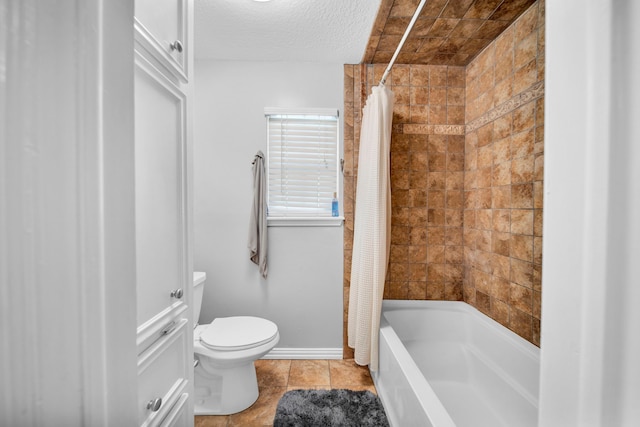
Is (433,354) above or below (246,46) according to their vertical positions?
below

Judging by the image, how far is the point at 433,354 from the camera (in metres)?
1.88

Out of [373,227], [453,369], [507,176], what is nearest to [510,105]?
[507,176]

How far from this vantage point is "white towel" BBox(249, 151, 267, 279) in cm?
203

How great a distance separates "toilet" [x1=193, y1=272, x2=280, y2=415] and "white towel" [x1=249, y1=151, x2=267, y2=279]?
0.43 m

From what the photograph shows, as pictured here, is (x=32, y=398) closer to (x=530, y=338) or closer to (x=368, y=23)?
(x=530, y=338)

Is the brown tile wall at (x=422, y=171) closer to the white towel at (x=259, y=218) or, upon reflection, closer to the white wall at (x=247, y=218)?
the white wall at (x=247, y=218)

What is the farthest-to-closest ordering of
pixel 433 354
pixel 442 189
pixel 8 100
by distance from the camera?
pixel 442 189 → pixel 433 354 → pixel 8 100

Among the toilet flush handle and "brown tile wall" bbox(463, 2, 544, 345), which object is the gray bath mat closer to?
"brown tile wall" bbox(463, 2, 544, 345)

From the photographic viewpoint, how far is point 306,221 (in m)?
2.10

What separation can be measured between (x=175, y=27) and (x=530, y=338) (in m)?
1.99

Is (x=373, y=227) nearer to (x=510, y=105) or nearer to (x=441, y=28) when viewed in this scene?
(x=510, y=105)

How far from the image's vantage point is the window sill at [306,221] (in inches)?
82.0

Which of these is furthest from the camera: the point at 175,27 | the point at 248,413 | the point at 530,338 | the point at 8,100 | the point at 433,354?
the point at 433,354

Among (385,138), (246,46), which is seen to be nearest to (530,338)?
(385,138)
